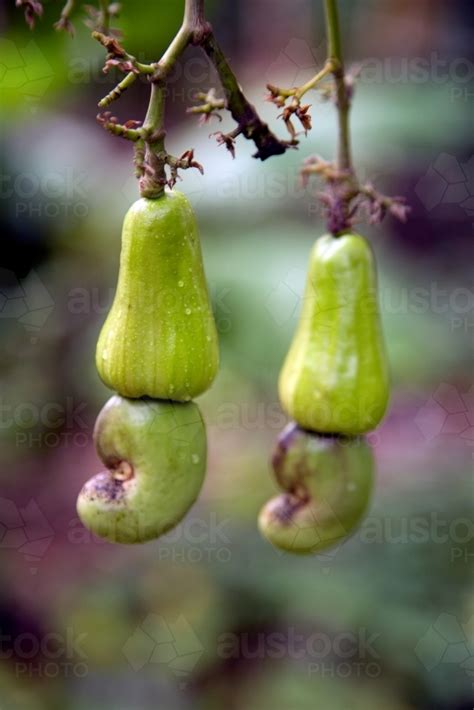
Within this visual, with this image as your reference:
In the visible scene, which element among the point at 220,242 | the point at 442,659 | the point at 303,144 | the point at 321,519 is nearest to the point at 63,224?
the point at 220,242

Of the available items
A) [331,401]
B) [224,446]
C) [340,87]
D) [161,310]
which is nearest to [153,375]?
[161,310]

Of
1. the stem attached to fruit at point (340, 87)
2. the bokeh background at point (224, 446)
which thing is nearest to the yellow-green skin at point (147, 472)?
the stem attached to fruit at point (340, 87)

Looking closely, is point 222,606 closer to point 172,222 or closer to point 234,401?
point 234,401

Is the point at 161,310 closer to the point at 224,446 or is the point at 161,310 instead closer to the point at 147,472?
the point at 147,472

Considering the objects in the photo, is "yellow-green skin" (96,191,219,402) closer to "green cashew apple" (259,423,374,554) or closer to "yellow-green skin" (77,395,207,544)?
"yellow-green skin" (77,395,207,544)

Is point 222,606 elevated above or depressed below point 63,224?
below

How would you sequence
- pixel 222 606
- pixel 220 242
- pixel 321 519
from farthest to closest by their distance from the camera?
pixel 220 242 → pixel 222 606 → pixel 321 519

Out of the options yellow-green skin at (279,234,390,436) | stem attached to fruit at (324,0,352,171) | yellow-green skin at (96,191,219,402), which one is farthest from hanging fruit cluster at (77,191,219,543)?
stem attached to fruit at (324,0,352,171)
